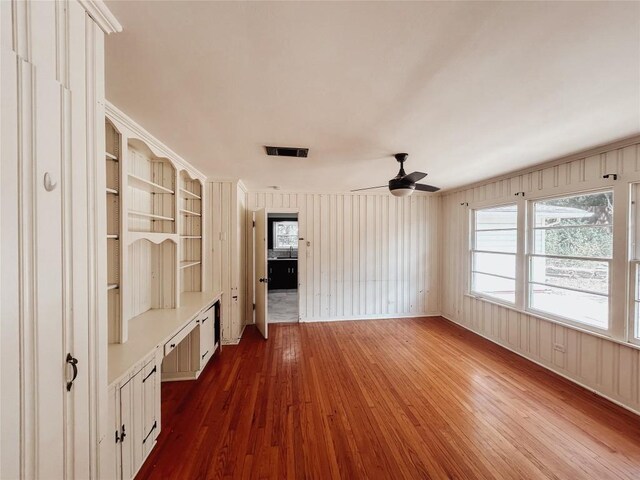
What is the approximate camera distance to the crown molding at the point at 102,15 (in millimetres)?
977

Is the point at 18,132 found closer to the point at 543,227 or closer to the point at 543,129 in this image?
the point at 543,129

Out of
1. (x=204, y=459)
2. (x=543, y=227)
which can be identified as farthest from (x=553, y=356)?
(x=204, y=459)

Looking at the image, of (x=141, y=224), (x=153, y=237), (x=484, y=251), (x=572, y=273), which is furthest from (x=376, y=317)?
(x=141, y=224)

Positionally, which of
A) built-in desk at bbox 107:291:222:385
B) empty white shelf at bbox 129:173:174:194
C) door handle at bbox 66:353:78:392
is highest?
empty white shelf at bbox 129:173:174:194

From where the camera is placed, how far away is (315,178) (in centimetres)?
371

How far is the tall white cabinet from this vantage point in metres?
0.75

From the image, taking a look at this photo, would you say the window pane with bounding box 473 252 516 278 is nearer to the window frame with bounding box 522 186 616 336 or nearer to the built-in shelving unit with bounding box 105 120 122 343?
the window frame with bounding box 522 186 616 336

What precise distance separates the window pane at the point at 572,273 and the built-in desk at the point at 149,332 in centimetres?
419

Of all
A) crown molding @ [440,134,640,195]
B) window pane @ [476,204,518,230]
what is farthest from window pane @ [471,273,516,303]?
crown molding @ [440,134,640,195]

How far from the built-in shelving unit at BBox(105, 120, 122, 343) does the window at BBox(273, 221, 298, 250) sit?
623 centimetres

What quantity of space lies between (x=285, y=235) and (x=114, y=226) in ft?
20.8

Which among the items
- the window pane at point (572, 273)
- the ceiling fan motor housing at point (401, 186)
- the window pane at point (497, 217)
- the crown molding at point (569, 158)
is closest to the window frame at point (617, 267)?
the window pane at point (572, 273)

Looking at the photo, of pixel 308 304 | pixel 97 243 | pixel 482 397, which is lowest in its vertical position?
pixel 482 397

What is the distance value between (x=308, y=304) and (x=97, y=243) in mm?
3900
